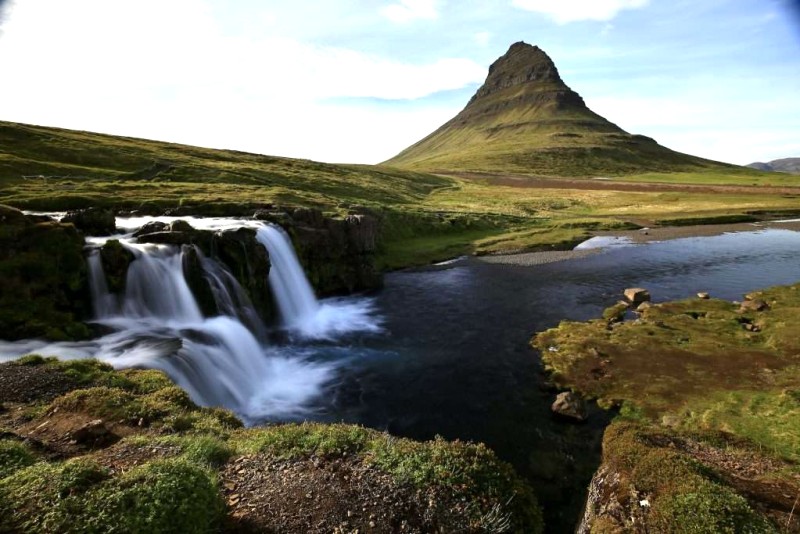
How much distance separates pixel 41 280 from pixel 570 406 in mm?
31624

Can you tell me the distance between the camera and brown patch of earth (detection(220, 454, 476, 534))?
10570 mm

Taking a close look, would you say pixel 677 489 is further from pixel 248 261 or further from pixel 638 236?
pixel 638 236

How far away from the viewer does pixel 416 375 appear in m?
29.2

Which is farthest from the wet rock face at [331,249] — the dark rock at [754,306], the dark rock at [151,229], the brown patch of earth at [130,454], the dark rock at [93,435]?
the brown patch of earth at [130,454]

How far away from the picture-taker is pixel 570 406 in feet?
74.8

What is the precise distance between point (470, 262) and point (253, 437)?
54.2 metres

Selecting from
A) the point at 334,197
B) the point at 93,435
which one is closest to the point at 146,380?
the point at 93,435

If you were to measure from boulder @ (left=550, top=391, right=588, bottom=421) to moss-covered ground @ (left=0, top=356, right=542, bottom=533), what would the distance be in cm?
1057

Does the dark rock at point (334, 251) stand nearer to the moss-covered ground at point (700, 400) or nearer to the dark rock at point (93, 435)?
the moss-covered ground at point (700, 400)

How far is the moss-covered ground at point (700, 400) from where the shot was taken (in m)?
11.5

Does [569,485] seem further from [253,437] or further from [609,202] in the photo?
[609,202]

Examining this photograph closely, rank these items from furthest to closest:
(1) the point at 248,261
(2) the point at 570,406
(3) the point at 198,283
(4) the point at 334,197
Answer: (4) the point at 334,197
(1) the point at 248,261
(3) the point at 198,283
(2) the point at 570,406

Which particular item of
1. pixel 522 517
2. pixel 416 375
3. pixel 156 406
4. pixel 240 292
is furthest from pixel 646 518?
pixel 240 292

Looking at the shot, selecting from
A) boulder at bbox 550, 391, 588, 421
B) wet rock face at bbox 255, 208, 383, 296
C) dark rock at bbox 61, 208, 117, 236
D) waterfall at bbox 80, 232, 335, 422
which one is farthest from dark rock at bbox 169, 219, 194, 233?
boulder at bbox 550, 391, 588, 421
